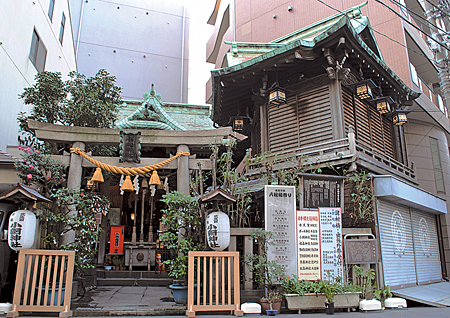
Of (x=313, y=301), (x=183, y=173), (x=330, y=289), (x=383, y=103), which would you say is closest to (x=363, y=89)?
(x=383, y=103)

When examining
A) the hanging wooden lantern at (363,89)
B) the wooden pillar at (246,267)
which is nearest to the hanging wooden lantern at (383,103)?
the hanging wooden lantern at (363,89)

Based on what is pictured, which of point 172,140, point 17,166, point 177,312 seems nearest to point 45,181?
point 17,166

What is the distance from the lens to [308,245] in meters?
9.05

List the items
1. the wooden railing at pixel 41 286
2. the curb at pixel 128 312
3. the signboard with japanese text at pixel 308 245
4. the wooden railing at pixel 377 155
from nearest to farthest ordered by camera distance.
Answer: the wooden railing at pixel 41 286 → the curb at pixel 128 312 → the signboard with japanese text at pixel 308 245 → the wooden railing at pixel 377 155

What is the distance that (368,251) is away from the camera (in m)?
9.38

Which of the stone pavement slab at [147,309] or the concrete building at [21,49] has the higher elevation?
the concrete building at [21,49]

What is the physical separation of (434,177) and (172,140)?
16.8 metres

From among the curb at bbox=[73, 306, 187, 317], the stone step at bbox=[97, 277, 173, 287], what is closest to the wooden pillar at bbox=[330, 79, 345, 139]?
the curb at bbox=[73, 306, 187, 317]

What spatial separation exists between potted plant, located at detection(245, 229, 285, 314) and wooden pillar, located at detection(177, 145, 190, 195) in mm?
2961

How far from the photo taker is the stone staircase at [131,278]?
41.1 ft

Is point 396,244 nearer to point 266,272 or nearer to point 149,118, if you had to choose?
point 266,272

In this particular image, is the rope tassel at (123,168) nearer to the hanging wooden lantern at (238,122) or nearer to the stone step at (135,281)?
the stone step at (135,281)

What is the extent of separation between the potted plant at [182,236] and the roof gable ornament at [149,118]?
569 cm

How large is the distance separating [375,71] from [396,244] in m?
6.97
